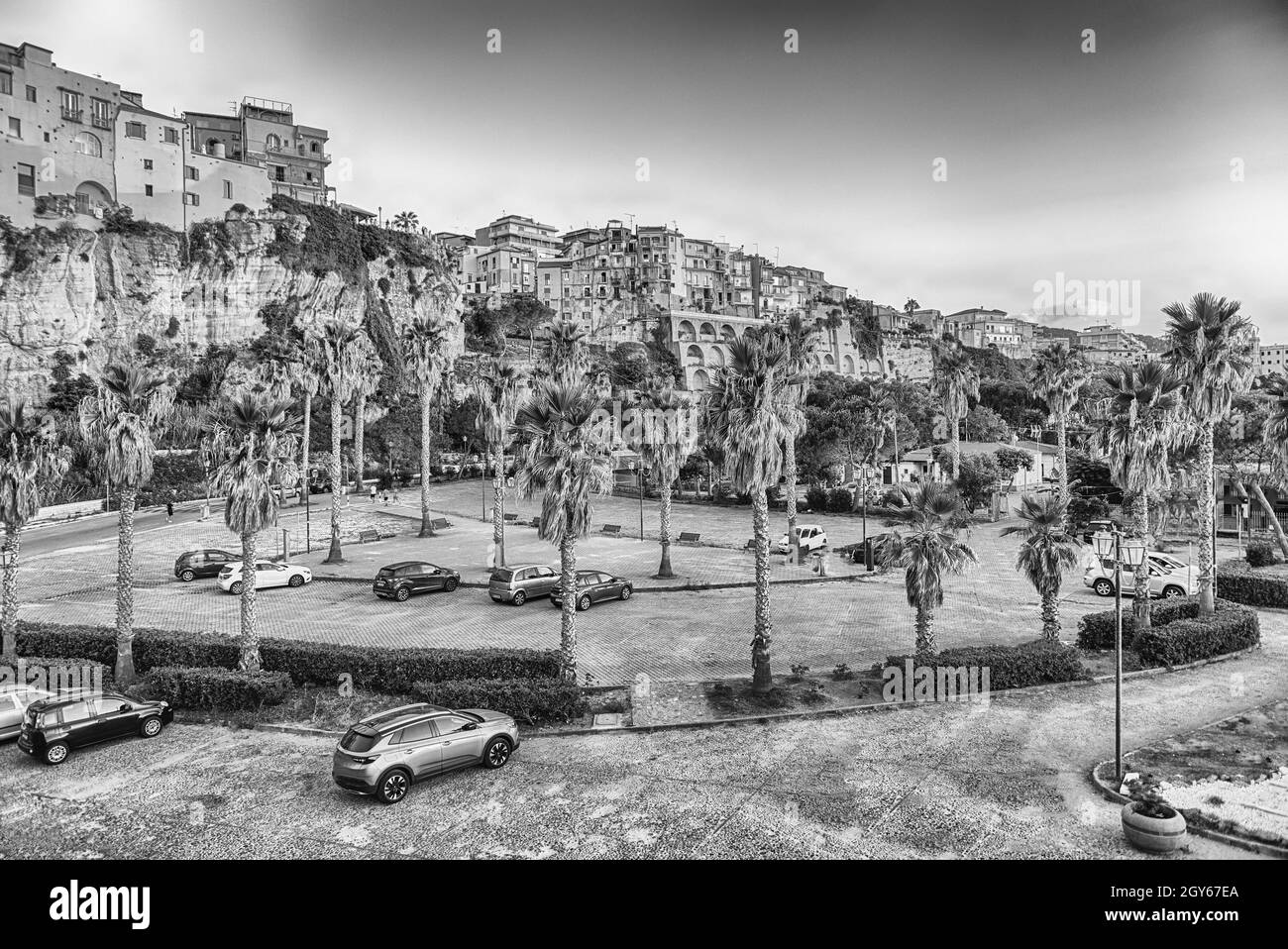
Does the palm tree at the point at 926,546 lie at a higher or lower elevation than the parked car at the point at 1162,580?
higher

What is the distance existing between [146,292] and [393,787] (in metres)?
83.1

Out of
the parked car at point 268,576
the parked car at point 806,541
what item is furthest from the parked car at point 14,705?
the parked car at point 806,541

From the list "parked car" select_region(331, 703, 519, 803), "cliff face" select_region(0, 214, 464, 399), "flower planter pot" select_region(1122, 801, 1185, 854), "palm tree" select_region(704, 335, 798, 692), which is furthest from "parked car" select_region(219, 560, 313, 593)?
"cliff face" select_region(0, 214, 464, 399)

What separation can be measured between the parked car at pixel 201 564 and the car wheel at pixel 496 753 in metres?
23.8

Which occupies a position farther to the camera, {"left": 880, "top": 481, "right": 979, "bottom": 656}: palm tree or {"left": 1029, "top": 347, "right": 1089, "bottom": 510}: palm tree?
{"left": 1029, "top": 347, "right": 1089, "bottom": 510}: palm tree

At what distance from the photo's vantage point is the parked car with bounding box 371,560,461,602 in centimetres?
3030

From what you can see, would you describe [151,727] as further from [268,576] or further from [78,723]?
[268,576]

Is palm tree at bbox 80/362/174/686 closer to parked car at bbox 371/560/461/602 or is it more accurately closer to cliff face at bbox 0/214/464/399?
parked car at bbox 371/560/461/602

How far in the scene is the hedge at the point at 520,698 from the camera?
58.9 feet

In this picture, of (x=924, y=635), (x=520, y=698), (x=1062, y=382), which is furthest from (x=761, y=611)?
(x=1062, y=382)

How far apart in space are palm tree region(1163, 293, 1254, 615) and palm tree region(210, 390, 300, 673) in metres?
27.8

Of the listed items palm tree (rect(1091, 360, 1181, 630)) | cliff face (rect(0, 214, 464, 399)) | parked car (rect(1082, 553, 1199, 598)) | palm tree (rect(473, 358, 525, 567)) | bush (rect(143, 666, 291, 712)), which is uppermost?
cliff face (rect(0, 214, 464, 399))

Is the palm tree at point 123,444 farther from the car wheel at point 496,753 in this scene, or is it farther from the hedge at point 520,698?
the car wheel at point 496,753

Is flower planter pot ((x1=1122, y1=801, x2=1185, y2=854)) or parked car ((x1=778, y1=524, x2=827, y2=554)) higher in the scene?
parked car ((x1=778, y1=524, x2=827, y2=554))
